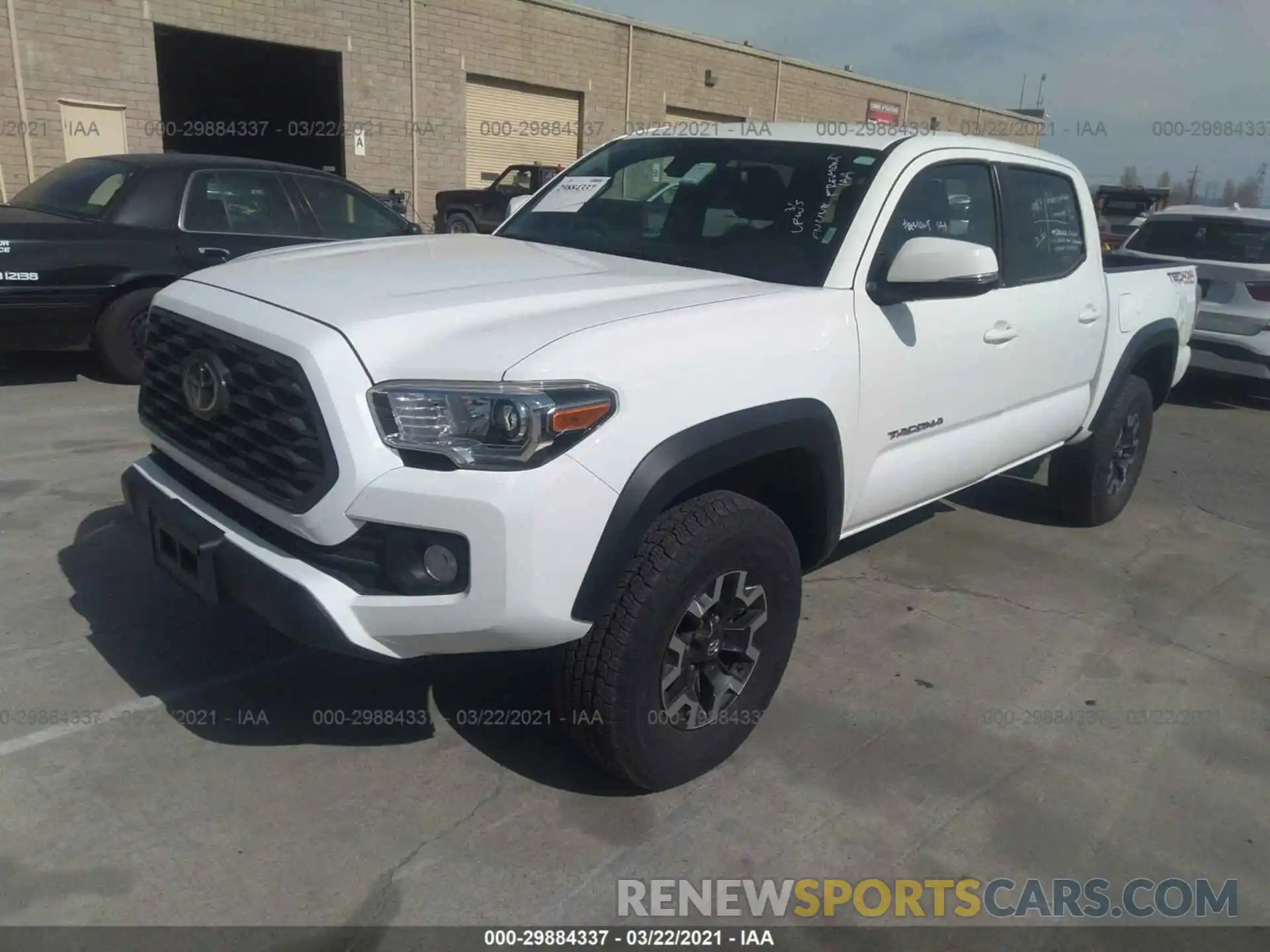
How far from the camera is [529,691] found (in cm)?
344

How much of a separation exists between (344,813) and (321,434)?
43.9 inches

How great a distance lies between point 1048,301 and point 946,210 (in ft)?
2.56

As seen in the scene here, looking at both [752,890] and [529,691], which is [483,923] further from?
[529,691]

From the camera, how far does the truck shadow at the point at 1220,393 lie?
9461mm

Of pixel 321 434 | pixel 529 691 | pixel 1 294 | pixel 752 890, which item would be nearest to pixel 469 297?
pixel 321 434

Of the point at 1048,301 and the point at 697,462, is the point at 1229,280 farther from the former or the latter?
the point at 697,462

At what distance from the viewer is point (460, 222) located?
17.9 m

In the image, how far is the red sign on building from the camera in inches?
1234

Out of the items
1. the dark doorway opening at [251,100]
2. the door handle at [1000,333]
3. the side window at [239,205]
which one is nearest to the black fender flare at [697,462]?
the door handle at [1000,333]

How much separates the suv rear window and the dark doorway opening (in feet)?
48.7

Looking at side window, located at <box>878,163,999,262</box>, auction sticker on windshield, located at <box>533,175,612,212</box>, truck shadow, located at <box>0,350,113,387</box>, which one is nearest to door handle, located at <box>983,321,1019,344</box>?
side window, located at <box>878,163,999,262</box>

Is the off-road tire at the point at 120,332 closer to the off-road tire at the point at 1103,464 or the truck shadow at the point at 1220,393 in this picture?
the off-road tire at the point at 1103,464

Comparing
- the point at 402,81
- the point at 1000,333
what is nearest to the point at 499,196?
the point at 402,81

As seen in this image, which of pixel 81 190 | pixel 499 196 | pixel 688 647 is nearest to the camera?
pixel 688 647
